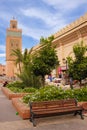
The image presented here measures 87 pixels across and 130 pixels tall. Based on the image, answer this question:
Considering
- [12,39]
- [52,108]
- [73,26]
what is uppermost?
[12,39]

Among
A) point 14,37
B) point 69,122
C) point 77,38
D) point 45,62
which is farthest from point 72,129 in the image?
point 14,37

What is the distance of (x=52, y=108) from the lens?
Result: 9453 mm

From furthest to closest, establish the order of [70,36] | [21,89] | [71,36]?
[70,36] < [71,36] < [21,89]

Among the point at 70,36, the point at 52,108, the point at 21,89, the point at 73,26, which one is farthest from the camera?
the point at 70,36

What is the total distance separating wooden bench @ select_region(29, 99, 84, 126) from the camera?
347 inches

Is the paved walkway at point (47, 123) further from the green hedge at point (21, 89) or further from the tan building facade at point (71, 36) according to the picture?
the tan building facade at point (71, 36)

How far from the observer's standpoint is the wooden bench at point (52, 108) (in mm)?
8815

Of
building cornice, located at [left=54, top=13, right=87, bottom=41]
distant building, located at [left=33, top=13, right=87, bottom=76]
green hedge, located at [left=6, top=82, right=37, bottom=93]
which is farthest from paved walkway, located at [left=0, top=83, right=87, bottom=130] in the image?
building cornice, located at [left=54, top=13, right=87, bottom=41]

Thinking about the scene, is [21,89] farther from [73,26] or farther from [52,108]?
[73,26]

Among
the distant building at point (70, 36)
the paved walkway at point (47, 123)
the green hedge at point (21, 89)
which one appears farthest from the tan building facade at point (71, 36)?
the paved walkway at point (47, 123)

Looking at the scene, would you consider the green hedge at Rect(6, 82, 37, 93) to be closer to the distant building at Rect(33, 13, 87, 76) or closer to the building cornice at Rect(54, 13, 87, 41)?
the distant building at Rect(33, 13, 87, 76)

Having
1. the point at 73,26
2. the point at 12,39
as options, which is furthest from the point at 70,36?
the point at 12,39

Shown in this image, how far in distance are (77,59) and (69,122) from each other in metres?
6.53

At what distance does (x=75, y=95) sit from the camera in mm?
11680
